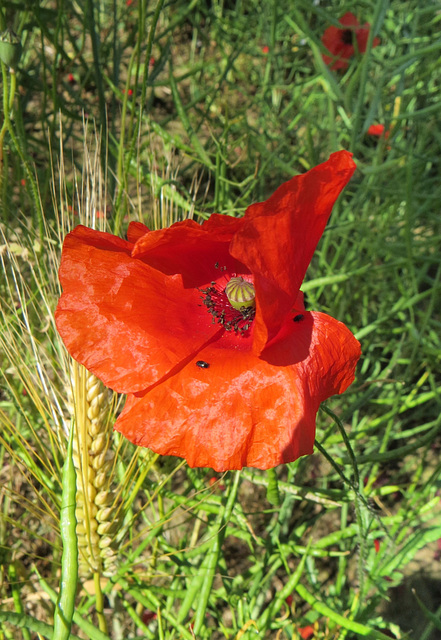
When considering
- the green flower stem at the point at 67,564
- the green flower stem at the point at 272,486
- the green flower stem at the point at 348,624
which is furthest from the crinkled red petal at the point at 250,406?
the green flower stem at the point at 348,624

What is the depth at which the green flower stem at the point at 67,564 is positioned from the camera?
1.86ft

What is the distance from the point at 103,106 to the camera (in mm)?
1226

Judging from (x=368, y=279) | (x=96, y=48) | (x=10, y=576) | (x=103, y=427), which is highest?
(x=96, y=48)

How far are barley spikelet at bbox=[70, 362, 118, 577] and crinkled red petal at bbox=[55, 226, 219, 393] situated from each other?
0.15 metres

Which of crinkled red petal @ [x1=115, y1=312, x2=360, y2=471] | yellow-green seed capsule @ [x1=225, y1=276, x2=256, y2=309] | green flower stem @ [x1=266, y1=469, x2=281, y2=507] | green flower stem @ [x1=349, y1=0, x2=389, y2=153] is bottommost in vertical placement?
green flower stem @ [x1=266, y1=469, x2=281, y2=507]

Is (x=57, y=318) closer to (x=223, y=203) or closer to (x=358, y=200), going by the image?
(x=223, y=203)

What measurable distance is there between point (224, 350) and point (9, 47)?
1.87ft

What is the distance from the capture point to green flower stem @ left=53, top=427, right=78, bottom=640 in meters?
0.57

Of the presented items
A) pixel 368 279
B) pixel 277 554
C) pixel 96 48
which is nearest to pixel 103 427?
pixel 277 554

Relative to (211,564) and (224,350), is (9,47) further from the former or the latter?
(211,564)

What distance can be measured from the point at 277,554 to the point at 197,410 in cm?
63

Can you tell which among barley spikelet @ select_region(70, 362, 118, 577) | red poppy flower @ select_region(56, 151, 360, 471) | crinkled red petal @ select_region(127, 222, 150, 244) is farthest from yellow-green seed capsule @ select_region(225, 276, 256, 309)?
barley spikelet @ select_region(70, 362, 118, 577)

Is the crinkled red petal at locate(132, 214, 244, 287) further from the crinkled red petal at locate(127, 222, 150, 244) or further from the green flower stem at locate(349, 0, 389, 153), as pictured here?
the green flower stem at locate(349, 0, 389, 153)

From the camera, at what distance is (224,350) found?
32.3 inches
